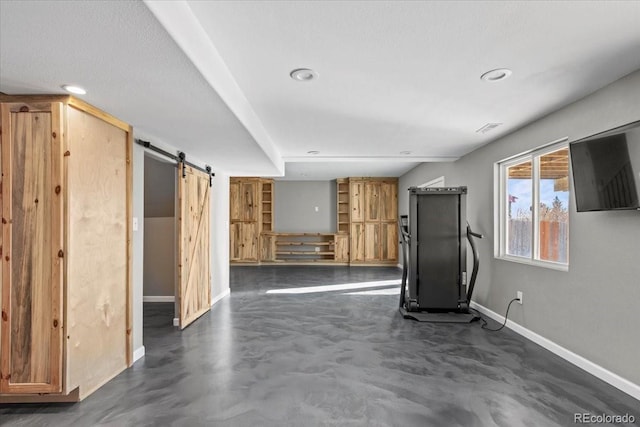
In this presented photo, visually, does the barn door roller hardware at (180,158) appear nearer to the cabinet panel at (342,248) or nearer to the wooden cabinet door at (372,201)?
the cabinet panel at (342,248)

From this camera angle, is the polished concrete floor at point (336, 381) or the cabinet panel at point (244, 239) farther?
the cabinet panel at point (244, 239)

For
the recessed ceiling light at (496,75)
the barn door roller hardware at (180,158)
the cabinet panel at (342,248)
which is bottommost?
the cabinet panel at (342,248)

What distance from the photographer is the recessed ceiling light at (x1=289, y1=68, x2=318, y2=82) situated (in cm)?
232

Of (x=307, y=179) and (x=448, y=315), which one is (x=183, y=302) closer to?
(x=448, y=315)

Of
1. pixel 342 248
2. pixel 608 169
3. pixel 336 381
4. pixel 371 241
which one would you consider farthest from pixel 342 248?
pixel 608 169

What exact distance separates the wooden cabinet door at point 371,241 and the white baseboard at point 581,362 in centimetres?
518

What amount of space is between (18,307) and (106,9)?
209 cm

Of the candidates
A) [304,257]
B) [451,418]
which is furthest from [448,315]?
[304,257]

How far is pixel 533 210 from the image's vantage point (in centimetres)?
361

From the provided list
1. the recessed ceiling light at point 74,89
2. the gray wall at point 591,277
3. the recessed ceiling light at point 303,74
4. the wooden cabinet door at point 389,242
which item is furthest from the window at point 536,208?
the wooden cabinet door at point 389,242

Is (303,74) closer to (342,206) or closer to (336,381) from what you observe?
(336,381)

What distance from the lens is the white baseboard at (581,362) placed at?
2.35 m

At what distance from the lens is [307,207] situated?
32.3ft

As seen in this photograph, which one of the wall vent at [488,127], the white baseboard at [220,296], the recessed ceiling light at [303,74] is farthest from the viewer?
the white baseboard at [220,296]
